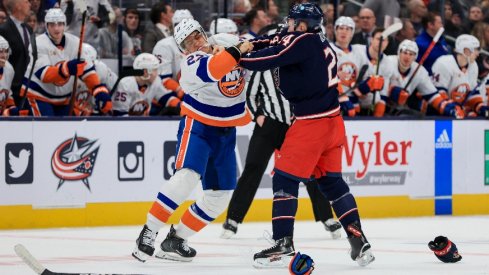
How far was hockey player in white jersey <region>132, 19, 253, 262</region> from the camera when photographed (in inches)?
264

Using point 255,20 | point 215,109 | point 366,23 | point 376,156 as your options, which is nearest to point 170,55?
point 255,20

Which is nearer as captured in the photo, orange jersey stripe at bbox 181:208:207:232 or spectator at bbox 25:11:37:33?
orange jersey stripe at bbox 181:208:207:232

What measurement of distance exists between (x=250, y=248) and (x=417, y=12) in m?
4.94

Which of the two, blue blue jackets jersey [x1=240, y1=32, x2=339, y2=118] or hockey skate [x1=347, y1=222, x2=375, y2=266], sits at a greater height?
blue blue jackets jersey [x1=240, y1=32, x2=339, y2=118]

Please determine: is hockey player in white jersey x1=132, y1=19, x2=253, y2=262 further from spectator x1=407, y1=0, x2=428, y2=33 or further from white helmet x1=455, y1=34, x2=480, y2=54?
spectator x1=407, y1=0, x2=428, y2=33

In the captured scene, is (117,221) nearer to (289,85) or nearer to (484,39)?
(289,85)

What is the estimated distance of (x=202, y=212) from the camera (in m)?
6.88

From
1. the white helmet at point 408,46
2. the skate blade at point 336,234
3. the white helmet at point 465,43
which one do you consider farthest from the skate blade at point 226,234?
the white helmet at point 465,43

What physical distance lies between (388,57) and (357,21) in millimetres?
577

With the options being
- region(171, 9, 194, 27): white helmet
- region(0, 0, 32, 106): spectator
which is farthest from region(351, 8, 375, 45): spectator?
region(0, 0, 32, 106): spectator

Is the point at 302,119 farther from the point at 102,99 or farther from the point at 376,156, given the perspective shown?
the point at 376,156

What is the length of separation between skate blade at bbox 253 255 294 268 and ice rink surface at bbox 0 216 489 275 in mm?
73

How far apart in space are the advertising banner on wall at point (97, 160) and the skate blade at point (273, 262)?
297 cm

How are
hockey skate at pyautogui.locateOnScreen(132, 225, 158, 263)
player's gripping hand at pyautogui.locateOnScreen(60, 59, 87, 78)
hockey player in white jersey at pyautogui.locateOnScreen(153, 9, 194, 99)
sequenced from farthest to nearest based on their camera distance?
hockey player in white jersey at pyautogui.locateOnScreen(153, 9, 194, 99) < player's gripping hand at pyautogui.locateOnScreen(60, 59, 87, 78) < hockey skate at pyautogui.locateOnScreen(132, 225, 158, 263)
